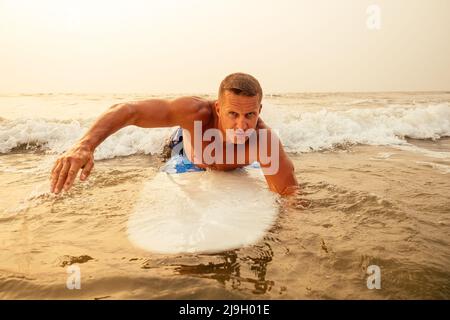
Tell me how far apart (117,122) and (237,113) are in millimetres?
955

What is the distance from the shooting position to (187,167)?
391 centimetres

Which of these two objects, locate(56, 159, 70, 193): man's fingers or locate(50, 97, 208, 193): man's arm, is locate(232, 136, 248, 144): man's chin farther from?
locate(56, 159, 70, 193): man's fingers

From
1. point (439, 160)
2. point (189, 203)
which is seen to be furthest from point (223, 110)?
point (439, 160)

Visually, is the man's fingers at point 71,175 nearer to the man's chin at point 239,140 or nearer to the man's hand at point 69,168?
the man's hand at point 69,168

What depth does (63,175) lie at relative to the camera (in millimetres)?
1823

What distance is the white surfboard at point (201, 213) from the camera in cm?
216

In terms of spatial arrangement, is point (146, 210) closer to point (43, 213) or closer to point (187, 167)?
point (43, 213)

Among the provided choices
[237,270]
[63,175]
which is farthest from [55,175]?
[237,270]

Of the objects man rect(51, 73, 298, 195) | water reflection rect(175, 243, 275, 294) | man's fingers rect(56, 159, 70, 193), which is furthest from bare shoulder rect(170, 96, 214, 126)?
water reflection rect(175, 243, 275, 294)

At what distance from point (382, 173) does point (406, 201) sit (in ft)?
3.74

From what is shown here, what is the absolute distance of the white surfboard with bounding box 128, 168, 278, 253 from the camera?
2.16m

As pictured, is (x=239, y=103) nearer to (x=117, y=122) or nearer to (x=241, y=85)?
(x=241, y=85)

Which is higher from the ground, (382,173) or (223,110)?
(223,110)
